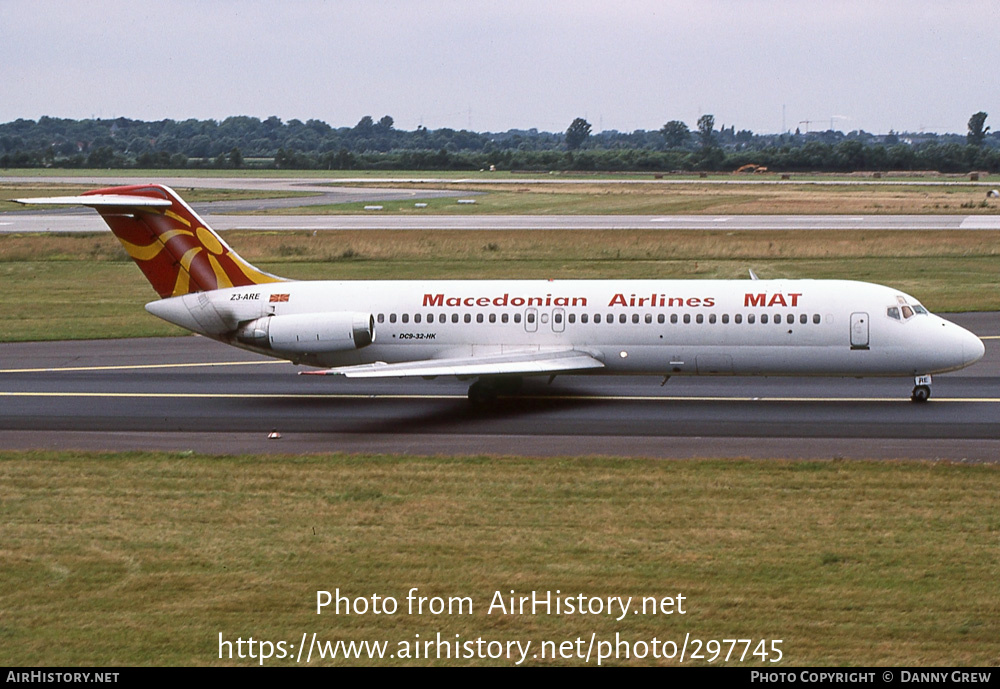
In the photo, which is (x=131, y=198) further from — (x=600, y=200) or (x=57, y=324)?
(x=600, y=200)

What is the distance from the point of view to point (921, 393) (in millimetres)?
30906

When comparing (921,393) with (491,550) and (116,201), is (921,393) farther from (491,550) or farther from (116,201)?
(116,201)

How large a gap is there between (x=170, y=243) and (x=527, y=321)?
9.71m

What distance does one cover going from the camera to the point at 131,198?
31672 millimetres

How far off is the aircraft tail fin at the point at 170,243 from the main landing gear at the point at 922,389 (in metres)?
18.0

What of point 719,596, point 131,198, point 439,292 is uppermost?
point 131,198

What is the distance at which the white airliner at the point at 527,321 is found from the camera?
3044 cm

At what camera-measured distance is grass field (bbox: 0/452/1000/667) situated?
15312 millimetres

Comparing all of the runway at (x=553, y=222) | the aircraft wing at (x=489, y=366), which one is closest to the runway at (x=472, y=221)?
the runway at (x=553, y=222)

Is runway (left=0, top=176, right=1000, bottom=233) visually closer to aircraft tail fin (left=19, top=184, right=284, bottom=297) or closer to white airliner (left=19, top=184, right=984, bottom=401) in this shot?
white airliner (left=19, top=184, right=984, bottom=401)

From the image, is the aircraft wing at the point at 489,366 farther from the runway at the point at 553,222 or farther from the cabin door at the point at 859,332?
the runway at the point at 553,222

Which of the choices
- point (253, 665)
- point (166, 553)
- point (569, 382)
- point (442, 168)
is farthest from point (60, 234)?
point (442, 168)

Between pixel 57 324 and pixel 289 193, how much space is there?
273 ft

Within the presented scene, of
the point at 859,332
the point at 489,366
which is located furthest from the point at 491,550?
the point at 859,332
